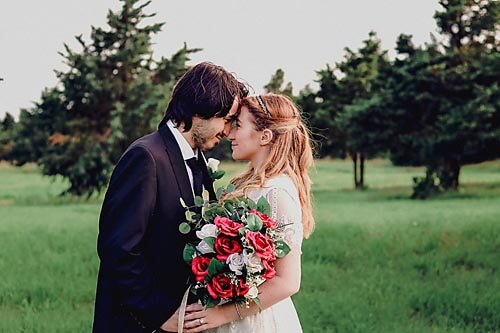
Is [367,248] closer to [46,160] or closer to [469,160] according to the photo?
[469,160]

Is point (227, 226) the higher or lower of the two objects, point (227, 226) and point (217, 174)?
the lower

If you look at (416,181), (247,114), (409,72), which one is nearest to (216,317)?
(247,114)

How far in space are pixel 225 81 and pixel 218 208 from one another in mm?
541

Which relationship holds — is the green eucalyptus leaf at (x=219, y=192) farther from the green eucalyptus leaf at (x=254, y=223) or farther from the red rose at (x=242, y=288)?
the red rose at (x=242, y=288)

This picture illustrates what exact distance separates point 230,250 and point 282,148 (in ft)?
2.13

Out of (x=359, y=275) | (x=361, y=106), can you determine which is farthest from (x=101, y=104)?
(x=359, y=275)

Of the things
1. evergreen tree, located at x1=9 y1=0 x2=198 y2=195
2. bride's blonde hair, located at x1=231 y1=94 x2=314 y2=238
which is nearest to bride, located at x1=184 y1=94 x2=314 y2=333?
bride's blonde hair, located at x1=231 y1=94 x2=314 y2=238

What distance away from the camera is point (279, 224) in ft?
12.3

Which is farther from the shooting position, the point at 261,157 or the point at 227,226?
the point at 261,157

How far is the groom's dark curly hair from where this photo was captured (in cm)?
367

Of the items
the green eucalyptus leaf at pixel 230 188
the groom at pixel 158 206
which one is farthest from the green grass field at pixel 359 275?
the groom at pixel 158 206

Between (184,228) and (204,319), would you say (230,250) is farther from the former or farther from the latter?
(204,319)

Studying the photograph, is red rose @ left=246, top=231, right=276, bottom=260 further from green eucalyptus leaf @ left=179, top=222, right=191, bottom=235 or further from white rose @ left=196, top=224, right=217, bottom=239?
green eucalyptus leaf @ left=179, top=222, right=191, bottom=235

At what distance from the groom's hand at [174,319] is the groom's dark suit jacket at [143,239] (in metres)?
0.02
